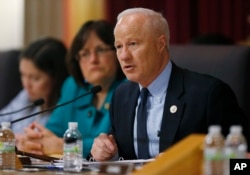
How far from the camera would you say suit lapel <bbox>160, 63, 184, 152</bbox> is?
3348 mm

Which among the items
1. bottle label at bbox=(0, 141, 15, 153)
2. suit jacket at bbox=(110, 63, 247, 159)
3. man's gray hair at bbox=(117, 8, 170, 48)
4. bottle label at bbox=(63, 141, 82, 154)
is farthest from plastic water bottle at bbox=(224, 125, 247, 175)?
bottle label at bbox=(0, 141, 15, 153)

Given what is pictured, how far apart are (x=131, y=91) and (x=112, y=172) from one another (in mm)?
989

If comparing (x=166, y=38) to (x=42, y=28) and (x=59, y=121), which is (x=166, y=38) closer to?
(x=59, y=121)

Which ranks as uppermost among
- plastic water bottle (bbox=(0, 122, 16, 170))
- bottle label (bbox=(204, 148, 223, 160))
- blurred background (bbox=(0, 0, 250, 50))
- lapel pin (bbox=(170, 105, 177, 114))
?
blurred background (bbox=(0, 0, 250, 50))

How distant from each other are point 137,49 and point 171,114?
0.30 m

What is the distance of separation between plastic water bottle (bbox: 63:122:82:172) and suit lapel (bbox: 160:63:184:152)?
35cm

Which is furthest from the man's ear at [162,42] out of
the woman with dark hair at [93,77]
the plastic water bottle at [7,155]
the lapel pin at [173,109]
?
the woman with dark hair at [93,77]

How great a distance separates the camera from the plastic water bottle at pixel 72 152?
3.13m

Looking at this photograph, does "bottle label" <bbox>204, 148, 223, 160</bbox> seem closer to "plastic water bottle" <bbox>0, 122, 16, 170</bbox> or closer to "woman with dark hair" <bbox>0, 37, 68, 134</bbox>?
"plastic water bottle" <bbox>0, 122, 16, 170</bbox>

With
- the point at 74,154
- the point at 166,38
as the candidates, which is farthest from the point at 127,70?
the point at 74,154

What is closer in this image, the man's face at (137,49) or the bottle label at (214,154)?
the bottle label at (214,154)

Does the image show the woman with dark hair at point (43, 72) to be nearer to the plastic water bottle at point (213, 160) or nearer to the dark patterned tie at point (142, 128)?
the dark patterned tie at point (142, 128)

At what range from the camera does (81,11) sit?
6.39 m

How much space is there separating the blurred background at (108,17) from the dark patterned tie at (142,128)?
7.00ft
